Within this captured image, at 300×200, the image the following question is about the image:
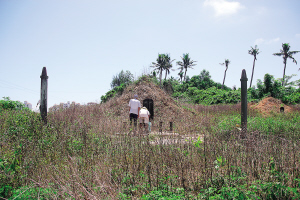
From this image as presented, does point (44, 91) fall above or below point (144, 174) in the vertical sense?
above

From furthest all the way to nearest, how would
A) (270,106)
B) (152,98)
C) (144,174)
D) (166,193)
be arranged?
(270,106), (152,98), (144,174), (166,193)

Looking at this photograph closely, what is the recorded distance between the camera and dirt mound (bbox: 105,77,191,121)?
14.9 metres

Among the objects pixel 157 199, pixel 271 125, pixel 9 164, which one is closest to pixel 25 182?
pixel 9 164

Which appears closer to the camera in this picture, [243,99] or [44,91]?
[243,99]

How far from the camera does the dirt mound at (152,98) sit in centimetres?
1489

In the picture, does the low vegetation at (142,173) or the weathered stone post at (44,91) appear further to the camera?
the weathered stone post at (44,91)

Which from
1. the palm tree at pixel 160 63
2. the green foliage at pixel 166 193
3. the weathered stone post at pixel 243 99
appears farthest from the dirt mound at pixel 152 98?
the palm tree at pixel 160 63

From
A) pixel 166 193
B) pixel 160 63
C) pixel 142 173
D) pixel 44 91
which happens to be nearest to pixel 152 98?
pixel 44 91

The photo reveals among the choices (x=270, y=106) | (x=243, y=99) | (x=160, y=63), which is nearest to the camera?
(x=243, y=99)

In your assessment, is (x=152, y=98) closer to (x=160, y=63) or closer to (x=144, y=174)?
(x=144, y=174)

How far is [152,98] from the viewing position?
1599 cm

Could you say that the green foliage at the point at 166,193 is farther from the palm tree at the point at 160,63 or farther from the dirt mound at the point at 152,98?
the palm tree at the point at 160,63

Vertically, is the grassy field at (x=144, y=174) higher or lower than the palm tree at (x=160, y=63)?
lower

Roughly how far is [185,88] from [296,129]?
43585 mm
